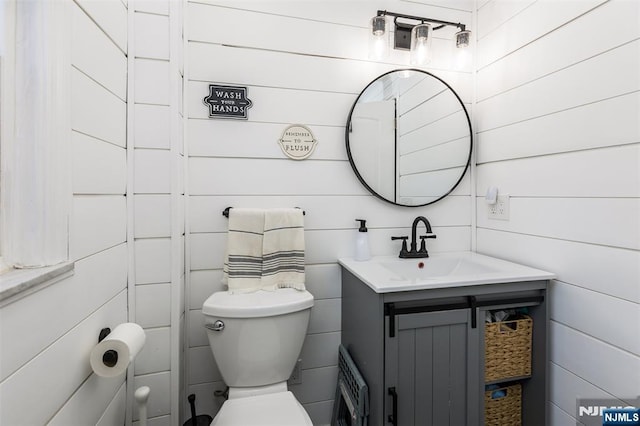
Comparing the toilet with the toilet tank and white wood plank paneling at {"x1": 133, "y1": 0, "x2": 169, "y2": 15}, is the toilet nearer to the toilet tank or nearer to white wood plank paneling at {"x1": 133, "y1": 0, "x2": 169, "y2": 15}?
the toilet tank

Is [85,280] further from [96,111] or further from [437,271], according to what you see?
[437,271]

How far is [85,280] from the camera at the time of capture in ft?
2.63

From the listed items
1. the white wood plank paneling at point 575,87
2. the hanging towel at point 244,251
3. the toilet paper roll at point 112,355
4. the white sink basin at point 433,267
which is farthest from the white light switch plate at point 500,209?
the toilet paper roll at point 112,355

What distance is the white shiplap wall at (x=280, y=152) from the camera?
4.33 ft

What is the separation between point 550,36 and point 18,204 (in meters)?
1.82

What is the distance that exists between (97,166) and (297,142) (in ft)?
2.63

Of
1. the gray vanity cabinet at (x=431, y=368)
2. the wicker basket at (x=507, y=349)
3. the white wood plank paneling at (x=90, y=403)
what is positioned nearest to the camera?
the white wood plank paneling at (x=90, y=403)

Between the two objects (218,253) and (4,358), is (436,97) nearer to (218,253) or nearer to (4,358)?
(218,253)

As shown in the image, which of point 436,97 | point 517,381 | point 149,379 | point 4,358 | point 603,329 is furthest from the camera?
point 436,97

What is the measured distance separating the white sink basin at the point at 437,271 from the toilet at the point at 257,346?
0.30 metres

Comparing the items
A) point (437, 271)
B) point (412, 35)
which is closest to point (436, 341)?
point (437, 271)

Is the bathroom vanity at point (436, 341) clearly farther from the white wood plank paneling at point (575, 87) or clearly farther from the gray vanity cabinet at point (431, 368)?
the white wood plank paneling at point (575, 87)

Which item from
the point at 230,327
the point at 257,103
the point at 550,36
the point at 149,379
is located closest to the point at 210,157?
the point at 257,103

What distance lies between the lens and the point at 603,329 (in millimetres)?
1024
